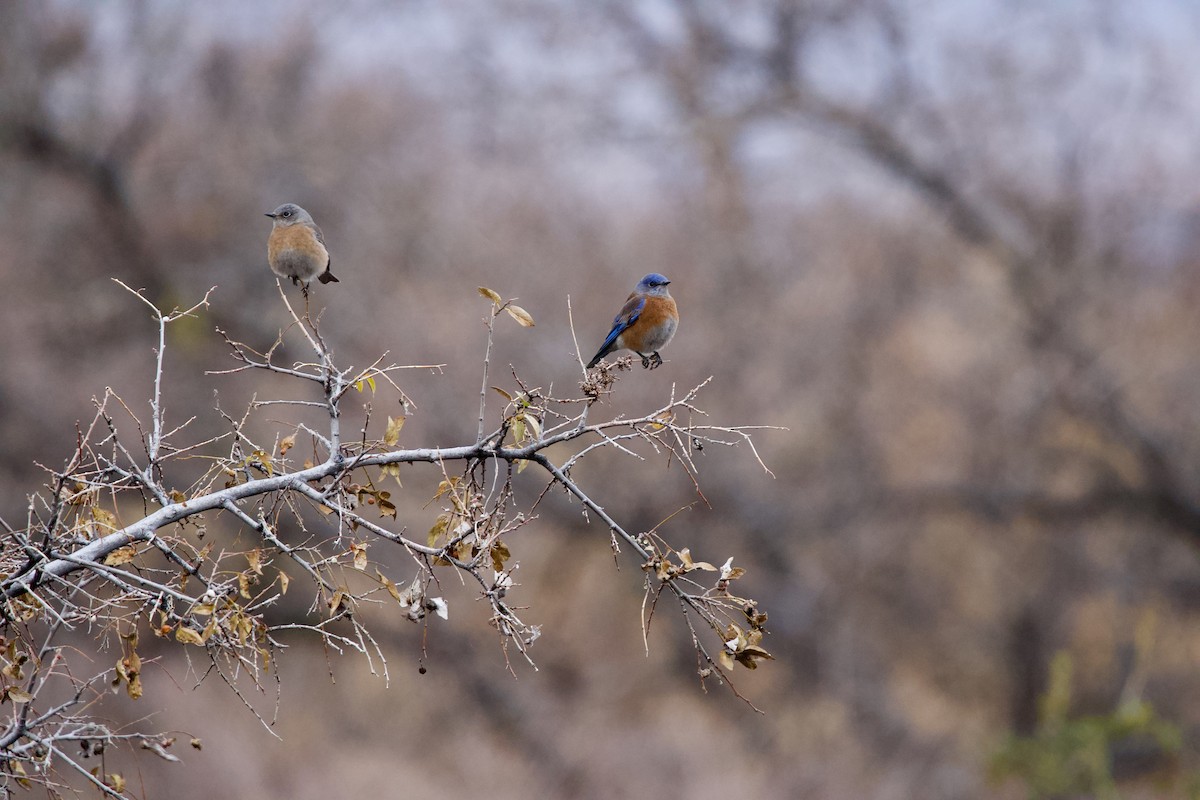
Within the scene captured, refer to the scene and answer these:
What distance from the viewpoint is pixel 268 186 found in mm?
16625

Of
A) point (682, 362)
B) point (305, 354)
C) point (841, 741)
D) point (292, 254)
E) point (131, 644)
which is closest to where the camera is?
point (131, 644)

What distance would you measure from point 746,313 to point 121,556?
1564 cm

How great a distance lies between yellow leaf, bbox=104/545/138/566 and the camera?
3249 millimetres

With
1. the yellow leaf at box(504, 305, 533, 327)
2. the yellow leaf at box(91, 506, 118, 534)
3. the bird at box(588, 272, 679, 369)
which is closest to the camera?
the yellow leaf at box(91, 506, 118, 534)

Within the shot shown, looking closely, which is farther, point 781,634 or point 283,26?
point 781,634

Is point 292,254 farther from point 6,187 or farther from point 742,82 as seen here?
point 742,82

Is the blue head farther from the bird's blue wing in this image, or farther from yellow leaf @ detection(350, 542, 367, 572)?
yellow leaf @ detection(350, 542, 367, 572)

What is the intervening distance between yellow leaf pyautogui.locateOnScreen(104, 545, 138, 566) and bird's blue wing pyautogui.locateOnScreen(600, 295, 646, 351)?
323 cm

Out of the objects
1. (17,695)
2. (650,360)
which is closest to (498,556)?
(17,695)

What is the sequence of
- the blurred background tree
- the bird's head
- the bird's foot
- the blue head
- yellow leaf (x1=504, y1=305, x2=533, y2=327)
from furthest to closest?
1. the blurred background tree
2. the blue head
3. the bird's head
4. the bird's foot
5. yellow leaf (x1=504, y1=305, x2=533, y2=327)

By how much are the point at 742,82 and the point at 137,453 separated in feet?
36.2

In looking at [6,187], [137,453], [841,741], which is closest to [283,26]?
[6,187]

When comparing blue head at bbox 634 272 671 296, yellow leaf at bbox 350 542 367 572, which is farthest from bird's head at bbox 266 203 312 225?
yellow leaf at bbox 350 542 367 572

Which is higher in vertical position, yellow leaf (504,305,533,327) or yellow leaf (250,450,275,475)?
yellow leaf (504,305,533,327)
